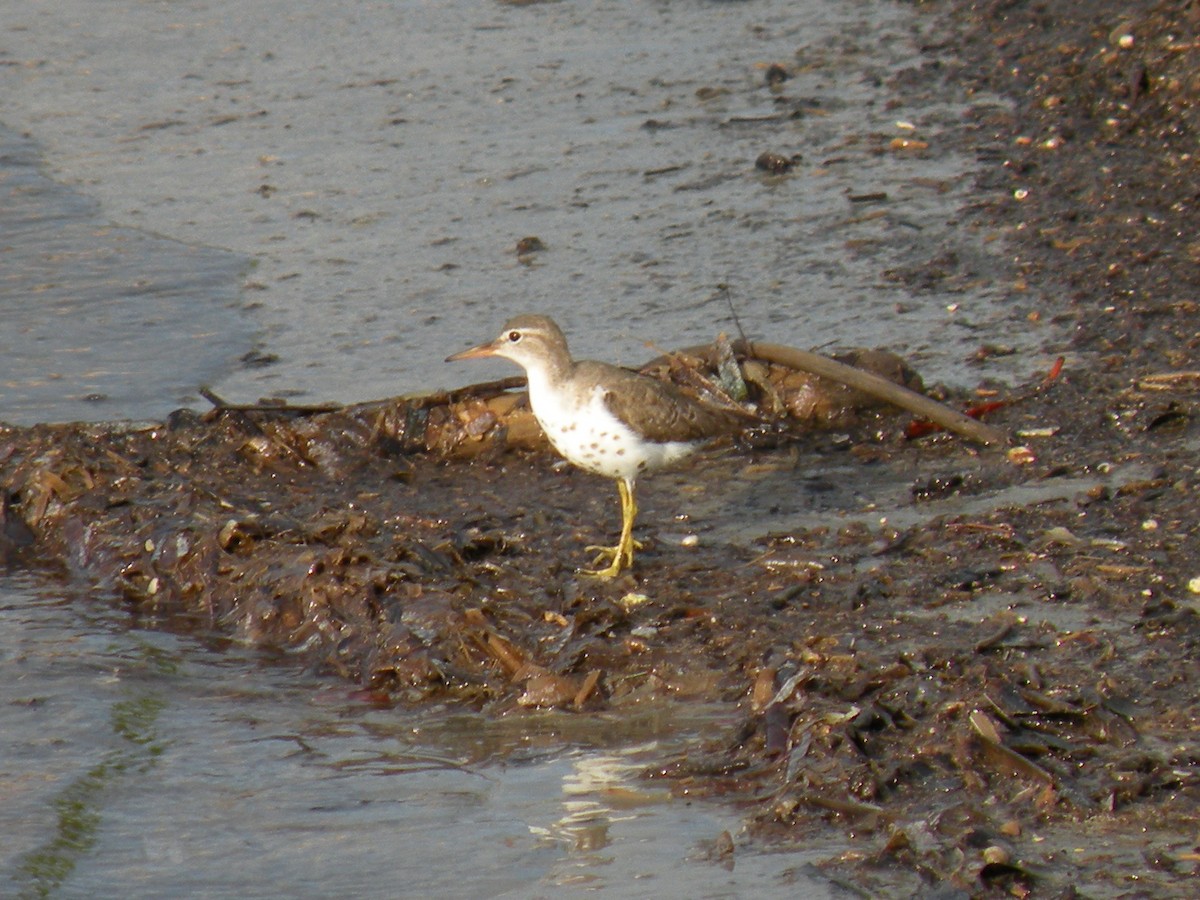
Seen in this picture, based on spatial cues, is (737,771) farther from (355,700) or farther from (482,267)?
(482,267)

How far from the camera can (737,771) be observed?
3.97 m

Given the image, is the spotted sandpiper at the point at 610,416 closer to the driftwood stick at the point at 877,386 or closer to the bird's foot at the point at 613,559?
the bird's foot at the point at 613,559

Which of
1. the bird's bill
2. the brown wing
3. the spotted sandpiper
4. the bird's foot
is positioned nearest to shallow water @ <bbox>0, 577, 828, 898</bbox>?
the bird's foot

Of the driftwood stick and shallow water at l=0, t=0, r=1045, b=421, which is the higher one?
shallow water at l=0, t=0, r=1045, b=421

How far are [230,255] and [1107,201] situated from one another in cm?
384

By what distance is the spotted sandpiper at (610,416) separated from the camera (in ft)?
17.5

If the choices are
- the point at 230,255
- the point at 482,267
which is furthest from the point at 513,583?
the point at 230,255

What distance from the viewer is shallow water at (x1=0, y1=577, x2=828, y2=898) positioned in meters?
3.69

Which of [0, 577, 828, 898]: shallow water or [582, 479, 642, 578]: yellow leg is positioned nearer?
[0, 577, 828, 898]: shallow water

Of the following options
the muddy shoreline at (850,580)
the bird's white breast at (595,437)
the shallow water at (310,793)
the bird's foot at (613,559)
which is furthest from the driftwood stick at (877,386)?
the shallow water at (310,793)

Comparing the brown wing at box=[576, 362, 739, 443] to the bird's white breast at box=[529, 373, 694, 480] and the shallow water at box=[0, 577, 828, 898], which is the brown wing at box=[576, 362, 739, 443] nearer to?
the bird's white breast at box=[529, 373, 694, 480]

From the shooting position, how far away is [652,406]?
5.44 meters

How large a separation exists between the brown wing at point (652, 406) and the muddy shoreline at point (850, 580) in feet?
0.96

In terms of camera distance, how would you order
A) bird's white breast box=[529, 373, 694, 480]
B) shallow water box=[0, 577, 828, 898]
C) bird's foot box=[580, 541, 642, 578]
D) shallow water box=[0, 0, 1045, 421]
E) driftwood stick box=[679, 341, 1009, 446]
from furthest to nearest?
shallow water box=[0, 0, 1045, 421]
driftwood stick box=[679, 341, 1009, 446]
bird's white breast box=[529, 373, 694, 480]
bird's foot box=[580, 541, 642, 578]
shallow water box=[0, 577, 828, 898]
